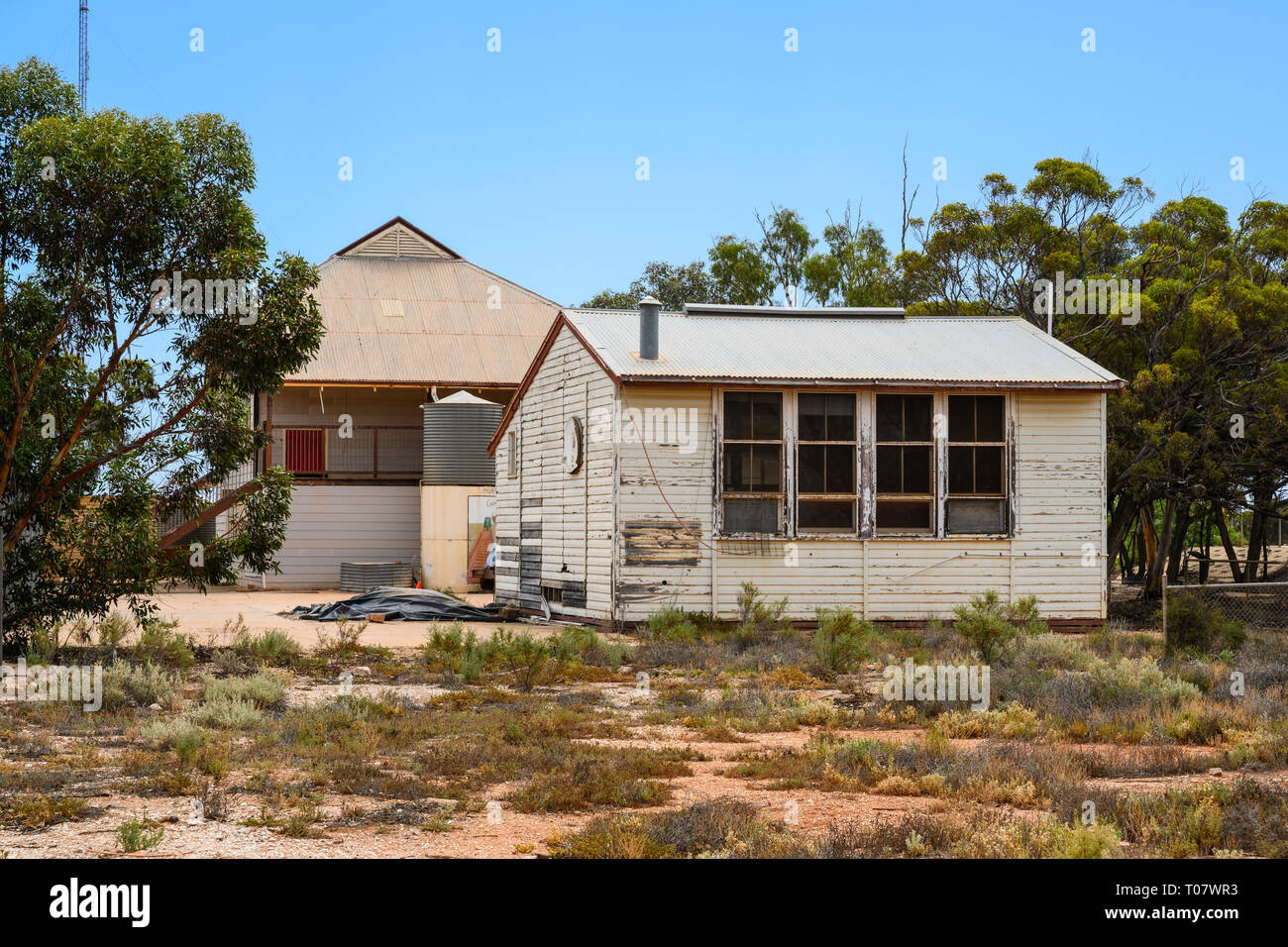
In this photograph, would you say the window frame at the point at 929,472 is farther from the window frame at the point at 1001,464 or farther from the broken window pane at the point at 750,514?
the broken window pane at the point at 750,514

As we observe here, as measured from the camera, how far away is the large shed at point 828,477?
64.4 feet

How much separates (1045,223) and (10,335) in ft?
77.4

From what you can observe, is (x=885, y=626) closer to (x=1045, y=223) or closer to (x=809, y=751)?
(x=809, y=751)

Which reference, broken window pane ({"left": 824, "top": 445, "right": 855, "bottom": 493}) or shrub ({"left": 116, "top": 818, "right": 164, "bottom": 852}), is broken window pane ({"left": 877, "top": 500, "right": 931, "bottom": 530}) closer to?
broken window pane ({"left": 824, "top": 445, "right": 855, "bottom": 493})

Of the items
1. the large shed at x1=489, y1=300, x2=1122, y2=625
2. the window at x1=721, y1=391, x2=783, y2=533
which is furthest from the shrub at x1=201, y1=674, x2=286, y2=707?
the window at x1=721, y1=391, x2=783, y2=533

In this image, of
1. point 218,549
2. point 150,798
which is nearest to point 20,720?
point 150,798

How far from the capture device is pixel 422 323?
116ft

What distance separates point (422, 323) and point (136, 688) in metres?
24.2

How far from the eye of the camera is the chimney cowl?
65.9ft

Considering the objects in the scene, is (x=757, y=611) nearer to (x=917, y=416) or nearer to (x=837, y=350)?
(x=917, y=416)

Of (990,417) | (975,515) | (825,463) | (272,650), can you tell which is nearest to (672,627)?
(825,463)

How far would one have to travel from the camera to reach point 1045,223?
30.6 metres

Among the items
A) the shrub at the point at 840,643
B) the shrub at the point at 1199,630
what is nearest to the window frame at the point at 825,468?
the shrub at the point at 840,643
